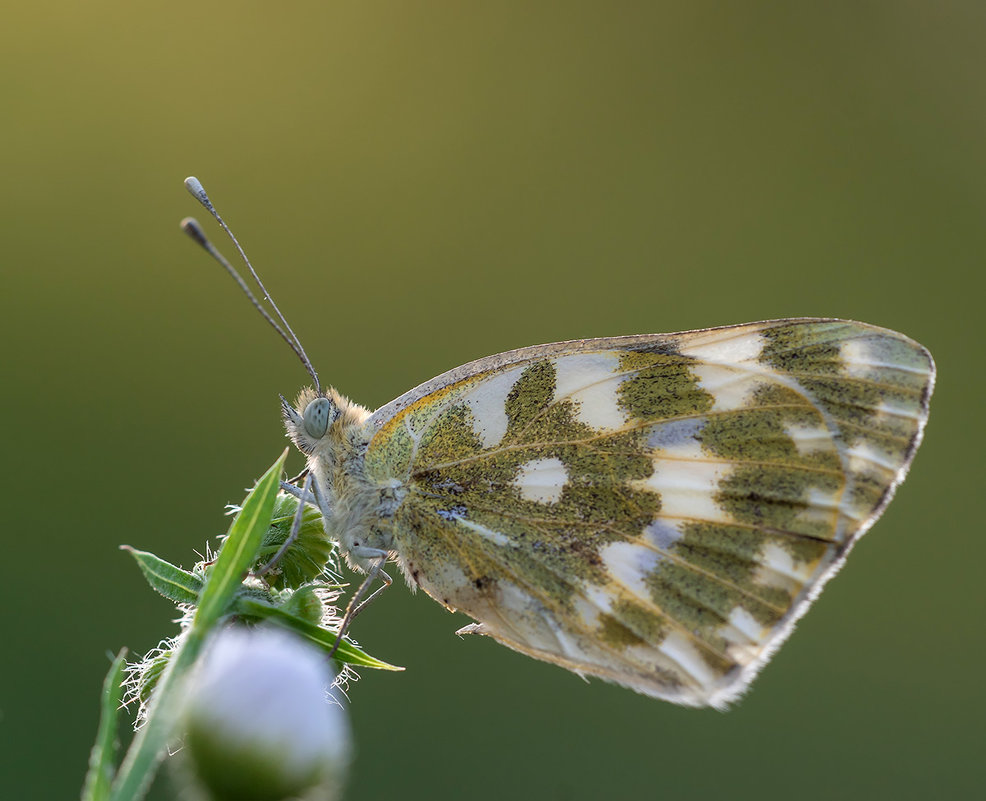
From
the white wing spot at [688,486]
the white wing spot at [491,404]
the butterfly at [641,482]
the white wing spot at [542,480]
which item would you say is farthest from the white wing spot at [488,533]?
the white wing spot at [688,486]

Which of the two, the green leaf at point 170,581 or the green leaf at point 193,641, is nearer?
the green leaf at point 193,641

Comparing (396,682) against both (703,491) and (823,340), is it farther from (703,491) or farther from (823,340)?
(823,340)

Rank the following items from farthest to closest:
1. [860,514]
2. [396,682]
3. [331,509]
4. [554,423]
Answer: [396,682] → [554,423] → [860,514] → [331,509]

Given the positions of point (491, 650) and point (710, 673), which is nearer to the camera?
point (710, 673)

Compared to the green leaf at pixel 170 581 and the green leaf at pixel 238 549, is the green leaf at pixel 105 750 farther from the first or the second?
the green leaf at pixel 170 581

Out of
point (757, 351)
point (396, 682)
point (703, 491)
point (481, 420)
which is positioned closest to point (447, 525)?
point (481, 420)

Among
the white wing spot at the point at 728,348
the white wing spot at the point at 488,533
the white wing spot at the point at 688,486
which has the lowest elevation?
the white wing spot at the point at 488,533

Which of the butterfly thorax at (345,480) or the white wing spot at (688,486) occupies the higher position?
the white wing spot at (688,486)

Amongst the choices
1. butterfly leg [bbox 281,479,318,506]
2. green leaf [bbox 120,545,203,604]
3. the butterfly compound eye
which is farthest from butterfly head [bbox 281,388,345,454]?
green leaf [bbox 120,545,203,604]
